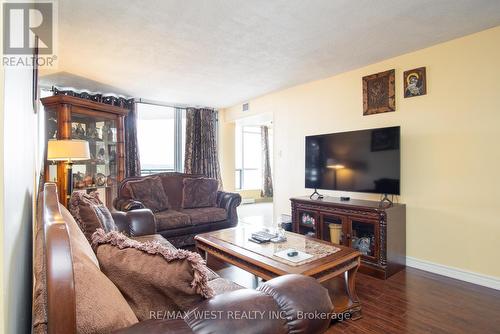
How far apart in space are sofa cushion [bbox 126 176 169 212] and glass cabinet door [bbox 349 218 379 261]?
8.43ft

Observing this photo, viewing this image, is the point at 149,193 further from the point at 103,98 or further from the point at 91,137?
the point at 103,98

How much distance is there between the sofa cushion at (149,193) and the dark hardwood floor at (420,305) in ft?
4.91

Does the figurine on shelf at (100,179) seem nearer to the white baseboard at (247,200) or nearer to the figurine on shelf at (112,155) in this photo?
the figurine on shelf at (112,155)

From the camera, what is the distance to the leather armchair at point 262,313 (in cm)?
85

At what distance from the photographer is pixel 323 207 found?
3375 mm

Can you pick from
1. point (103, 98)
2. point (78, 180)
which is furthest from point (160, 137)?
point (78, 180)

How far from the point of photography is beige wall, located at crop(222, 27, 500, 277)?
258 centimetres

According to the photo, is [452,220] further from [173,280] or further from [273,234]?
[173,280]

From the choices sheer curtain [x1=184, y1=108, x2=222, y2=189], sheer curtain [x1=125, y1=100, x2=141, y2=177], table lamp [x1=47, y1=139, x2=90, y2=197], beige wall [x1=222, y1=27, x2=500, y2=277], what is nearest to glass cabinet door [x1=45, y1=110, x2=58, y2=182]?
table lamp [x1=47, y1=139, x2=90, y2=197]

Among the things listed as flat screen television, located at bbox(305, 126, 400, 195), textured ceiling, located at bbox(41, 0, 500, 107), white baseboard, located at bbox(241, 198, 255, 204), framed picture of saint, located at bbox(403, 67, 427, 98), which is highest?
textured ceiling, located at bbox(41, 0, 500, 107)

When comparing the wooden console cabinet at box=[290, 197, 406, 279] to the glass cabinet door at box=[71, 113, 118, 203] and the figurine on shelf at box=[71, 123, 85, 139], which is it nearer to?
the glass cabinet door at box=[71, 113, 118, 203]

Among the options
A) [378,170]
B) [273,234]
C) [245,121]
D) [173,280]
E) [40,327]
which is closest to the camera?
[40,327]

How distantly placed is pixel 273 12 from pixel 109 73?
8.28 feet

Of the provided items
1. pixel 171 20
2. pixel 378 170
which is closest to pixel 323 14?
pixel 171 20
